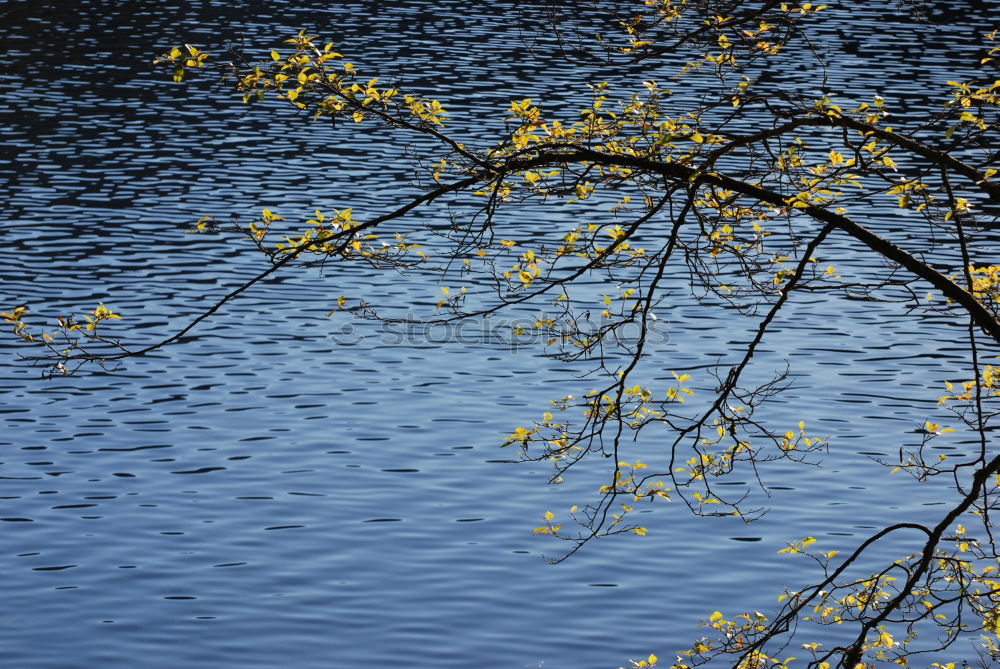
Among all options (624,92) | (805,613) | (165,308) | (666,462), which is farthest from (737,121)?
(805,613)

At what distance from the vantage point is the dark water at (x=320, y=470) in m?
14.4

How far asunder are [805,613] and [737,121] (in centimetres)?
2922

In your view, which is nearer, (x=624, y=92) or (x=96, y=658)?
(x=96, y=658)

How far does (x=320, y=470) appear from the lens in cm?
1836

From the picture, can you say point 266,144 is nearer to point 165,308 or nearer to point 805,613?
point 165,308

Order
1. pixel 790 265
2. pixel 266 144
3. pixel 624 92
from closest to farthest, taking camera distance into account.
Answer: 1. pixel 790 265
2. pixel 266 144
3. pixel 624 92

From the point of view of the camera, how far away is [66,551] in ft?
51.8

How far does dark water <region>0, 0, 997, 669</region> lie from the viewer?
14.4m
